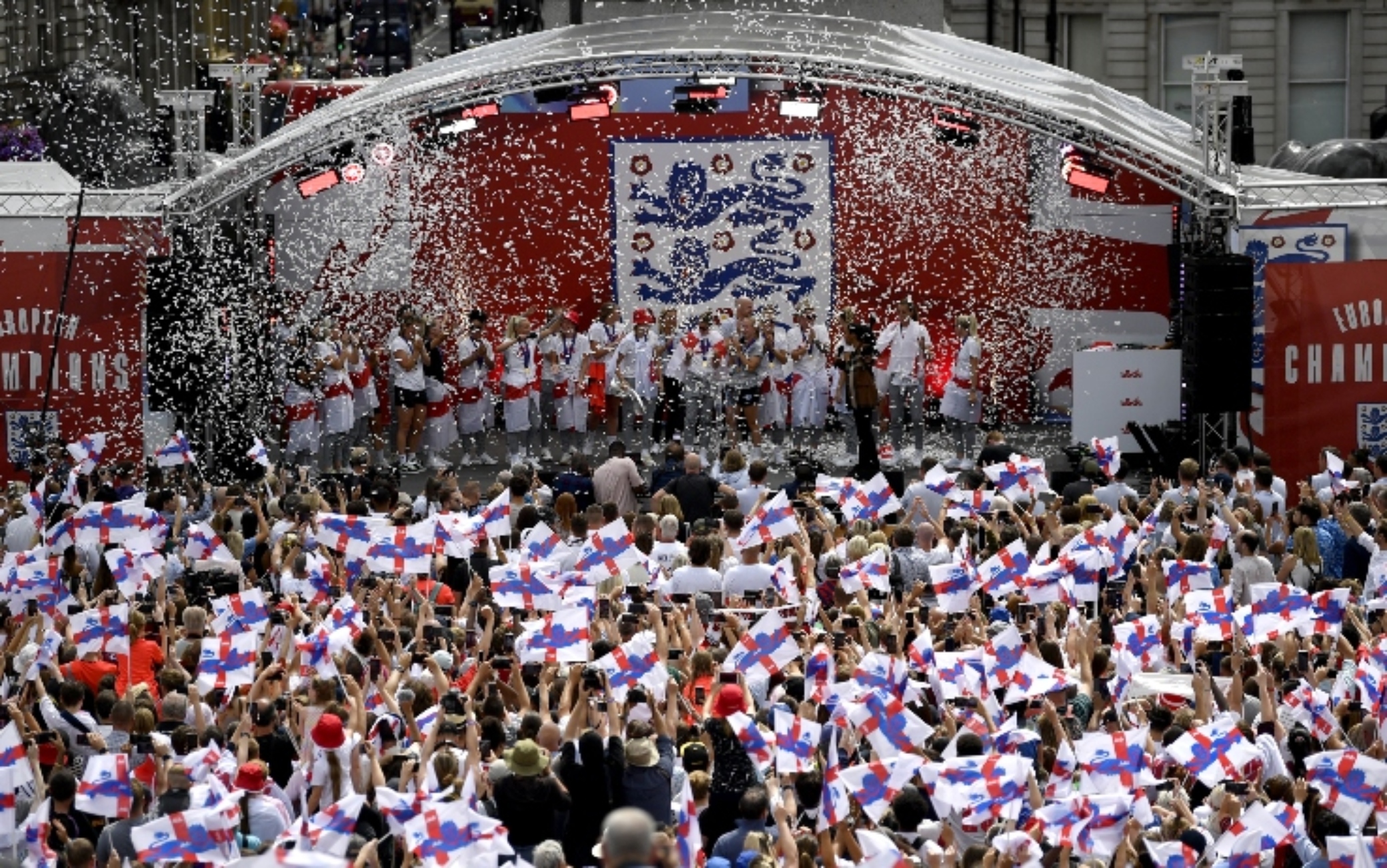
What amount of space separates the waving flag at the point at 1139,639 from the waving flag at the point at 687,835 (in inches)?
114

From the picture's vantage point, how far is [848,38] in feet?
76.2

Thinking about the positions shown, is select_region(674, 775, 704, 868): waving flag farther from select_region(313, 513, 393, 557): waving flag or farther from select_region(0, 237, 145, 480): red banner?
select_region(0, 237, 145, 480): red banner

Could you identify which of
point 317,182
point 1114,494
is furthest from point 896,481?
point 317,182

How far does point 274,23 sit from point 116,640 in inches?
993

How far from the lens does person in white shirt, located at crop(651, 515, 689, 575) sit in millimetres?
15320

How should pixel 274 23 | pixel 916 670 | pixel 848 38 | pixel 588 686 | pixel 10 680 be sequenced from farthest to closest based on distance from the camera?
pixel 274 23
pixel 848 38
pixel 10 680
pixel 916 670
pixel 588 686

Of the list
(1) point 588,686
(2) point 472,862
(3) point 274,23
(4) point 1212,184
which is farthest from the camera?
(3) point 274,23

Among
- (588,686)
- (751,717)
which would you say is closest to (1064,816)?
(751,717)

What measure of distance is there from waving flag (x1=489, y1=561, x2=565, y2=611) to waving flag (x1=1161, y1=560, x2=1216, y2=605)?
3.18 m

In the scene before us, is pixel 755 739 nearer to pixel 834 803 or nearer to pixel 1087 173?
pixel 834 803

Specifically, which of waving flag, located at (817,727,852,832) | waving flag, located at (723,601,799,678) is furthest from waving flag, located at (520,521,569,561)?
waving flag, located at (817,727,852,832)

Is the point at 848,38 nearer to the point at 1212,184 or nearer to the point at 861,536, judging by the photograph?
the point at 1212,184

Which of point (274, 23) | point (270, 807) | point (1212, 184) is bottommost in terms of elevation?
point (270, 807)

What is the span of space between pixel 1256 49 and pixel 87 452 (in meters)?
24.7
